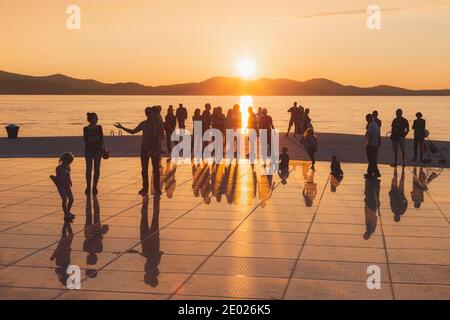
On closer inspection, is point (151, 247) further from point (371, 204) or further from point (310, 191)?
point (310, 191)

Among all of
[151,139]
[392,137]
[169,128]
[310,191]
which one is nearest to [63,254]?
[151,139]

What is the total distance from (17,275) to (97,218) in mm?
3721

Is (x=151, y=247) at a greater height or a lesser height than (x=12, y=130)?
lesser

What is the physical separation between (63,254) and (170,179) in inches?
326

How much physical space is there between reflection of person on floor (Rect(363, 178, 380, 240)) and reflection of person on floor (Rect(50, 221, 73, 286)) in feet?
14.2

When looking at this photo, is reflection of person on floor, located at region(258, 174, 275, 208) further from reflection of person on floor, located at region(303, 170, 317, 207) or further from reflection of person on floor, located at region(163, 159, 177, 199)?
reflection of person on floor, located at region(163, 159, 177, 199)

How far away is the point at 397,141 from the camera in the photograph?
1955 cm

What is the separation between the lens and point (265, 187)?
50.6 ft

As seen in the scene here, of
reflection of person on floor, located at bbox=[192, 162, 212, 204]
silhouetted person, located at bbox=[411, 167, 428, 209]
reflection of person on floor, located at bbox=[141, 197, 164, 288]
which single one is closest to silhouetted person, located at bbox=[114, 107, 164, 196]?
reflection of person on floor, located at bbox=[192, 162, 212, 204]

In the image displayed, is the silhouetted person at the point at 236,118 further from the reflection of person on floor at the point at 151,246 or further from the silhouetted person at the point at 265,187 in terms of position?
the reflection of person on floor at the point at 151,246

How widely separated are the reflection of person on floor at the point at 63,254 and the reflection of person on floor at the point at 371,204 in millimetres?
4341

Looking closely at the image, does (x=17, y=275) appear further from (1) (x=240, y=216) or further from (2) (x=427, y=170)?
(2) (x=427, y=170)

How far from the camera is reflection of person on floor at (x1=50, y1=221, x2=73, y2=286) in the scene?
7.68 metres

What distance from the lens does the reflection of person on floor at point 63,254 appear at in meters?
7.68
